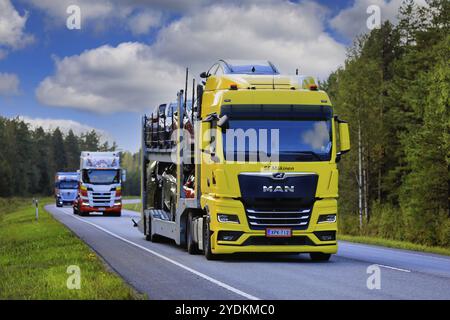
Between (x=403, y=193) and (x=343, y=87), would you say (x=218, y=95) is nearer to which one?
(x=403, y=193)

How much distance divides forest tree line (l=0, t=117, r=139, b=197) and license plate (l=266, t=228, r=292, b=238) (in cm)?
12209

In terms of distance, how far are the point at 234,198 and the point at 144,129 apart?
425 inches

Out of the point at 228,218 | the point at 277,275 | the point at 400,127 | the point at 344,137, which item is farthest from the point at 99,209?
the point at 277,275

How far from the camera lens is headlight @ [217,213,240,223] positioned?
17484 millimetres

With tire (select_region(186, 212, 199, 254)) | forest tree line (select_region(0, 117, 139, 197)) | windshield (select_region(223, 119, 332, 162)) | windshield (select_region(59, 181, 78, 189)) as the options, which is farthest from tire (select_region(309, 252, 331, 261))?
forest tree line (select_region(0, 117, 139, 197))

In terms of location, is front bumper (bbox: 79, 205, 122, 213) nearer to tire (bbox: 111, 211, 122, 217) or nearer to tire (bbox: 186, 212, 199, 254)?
tire (bbox: 111, 211, 122, 217)

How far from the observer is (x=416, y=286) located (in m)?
13.3

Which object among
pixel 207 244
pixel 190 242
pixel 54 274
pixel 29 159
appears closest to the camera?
pixel 54 274

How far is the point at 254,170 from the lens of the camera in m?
17.3

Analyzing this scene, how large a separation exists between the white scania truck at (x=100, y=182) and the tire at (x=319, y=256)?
31.0 m

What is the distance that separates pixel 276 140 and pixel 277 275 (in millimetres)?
3607

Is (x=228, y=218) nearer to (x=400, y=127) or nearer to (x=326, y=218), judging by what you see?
(x=326, y=218)
